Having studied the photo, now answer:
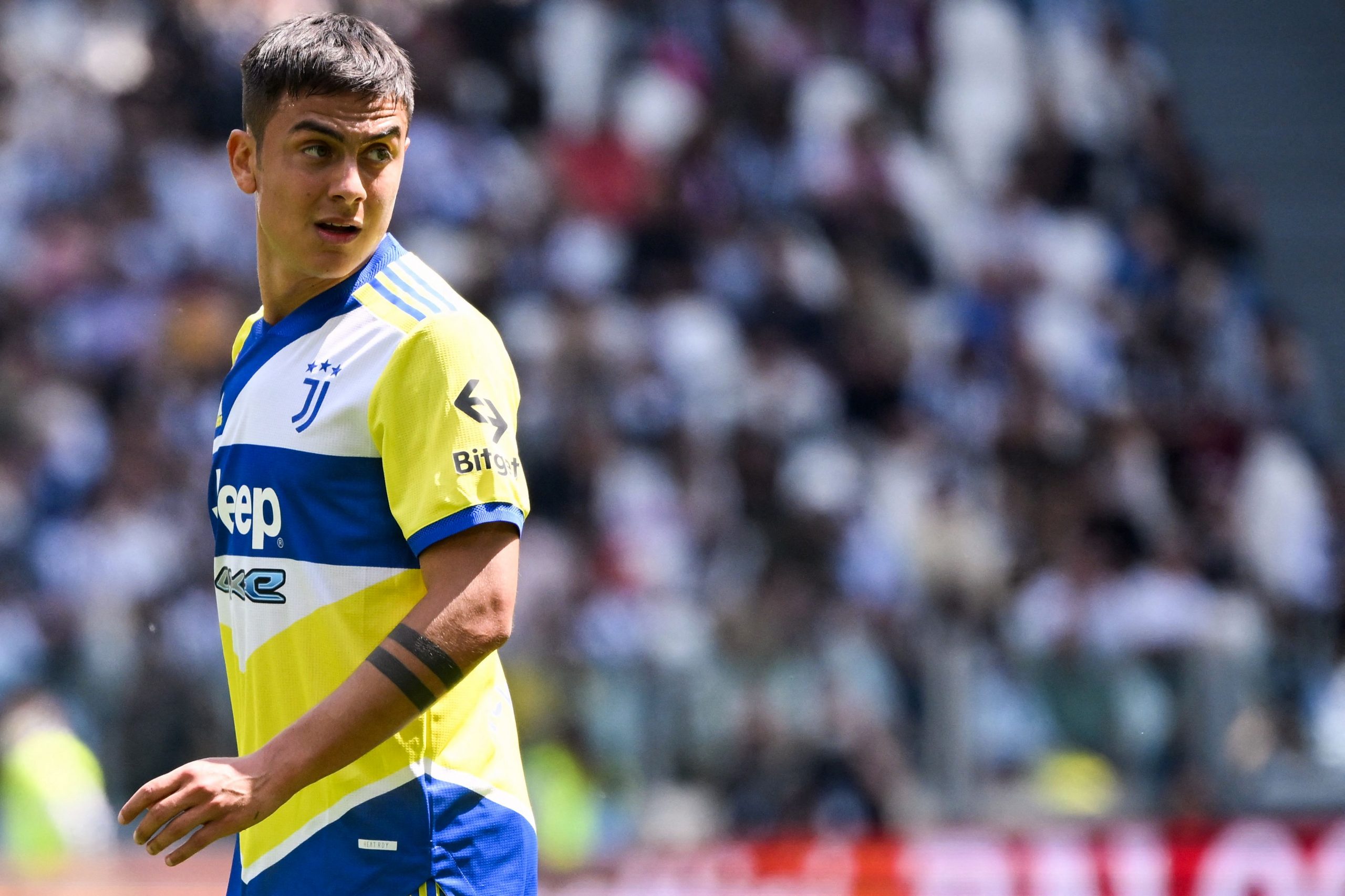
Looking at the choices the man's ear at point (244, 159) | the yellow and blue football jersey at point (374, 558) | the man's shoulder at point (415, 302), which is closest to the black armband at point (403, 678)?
the yellow and blue football jersey at point (374, 558)

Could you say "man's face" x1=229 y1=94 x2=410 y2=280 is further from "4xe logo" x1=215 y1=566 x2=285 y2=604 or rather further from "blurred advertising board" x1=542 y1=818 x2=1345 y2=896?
"blurred advertising board" x1=542 y1=818 x2=1345 y2=896

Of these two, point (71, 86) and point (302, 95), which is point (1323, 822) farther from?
point (71, 86)

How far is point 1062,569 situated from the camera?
10688mm

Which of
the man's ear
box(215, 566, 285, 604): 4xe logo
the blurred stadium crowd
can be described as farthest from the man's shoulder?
the blurred stadium crowd

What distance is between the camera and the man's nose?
9.89 ft

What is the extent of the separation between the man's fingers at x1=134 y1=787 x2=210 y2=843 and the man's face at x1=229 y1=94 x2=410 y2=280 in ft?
3.13

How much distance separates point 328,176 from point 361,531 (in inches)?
23.7

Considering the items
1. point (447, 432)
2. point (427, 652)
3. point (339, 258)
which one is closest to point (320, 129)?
point (339, 258)

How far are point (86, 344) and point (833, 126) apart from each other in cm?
585

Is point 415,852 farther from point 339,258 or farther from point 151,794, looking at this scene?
point 339,258

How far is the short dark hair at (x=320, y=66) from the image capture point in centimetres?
299

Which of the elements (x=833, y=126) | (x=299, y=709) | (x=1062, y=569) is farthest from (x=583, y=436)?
(x=299, y=709)

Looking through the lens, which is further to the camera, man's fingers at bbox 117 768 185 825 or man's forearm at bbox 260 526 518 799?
man's forearm at bbox 260 526 518 799

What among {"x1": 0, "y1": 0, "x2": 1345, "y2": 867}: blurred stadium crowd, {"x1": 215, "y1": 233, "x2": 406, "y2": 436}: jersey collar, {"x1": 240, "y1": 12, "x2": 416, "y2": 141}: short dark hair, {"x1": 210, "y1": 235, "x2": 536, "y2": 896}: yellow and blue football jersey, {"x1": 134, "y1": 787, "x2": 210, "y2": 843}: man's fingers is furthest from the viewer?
{"x1": 0, "y1": 0, "x2": 1345, "y2": 867}: blurred stadium crowd
